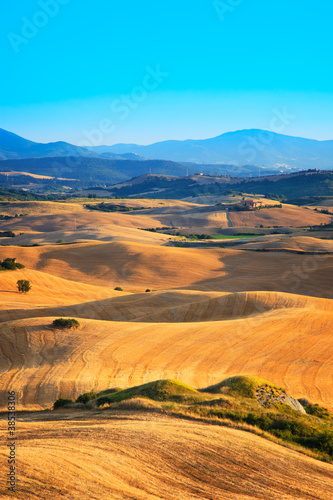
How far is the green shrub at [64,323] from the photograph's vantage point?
34062 millimetres

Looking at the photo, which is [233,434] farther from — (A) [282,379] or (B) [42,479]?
(A) [282,379]

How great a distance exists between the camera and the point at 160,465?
13.5m

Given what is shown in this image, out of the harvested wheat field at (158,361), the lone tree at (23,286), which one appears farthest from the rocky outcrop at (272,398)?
the lone tree at (23,286)

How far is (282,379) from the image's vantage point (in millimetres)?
27781

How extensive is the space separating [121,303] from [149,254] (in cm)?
3572

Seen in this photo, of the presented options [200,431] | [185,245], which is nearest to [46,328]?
[200,431]

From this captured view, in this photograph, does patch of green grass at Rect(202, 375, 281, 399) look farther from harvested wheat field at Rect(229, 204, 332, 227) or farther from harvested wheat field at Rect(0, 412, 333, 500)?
harvested wheat field at Rect(229, 204, 332, 227)

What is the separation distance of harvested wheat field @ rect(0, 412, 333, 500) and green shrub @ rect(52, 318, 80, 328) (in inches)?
691

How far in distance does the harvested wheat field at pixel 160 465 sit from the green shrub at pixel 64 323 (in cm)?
1756

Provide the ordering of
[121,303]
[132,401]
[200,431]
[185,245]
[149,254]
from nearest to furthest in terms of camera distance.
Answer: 1. [200,431]
2. [132,401]
3. [121,303]
4. [149,254]
5. [185,245]

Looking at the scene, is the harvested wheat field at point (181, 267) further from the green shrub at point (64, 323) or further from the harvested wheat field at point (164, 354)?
the green shrub at point (64, 323)

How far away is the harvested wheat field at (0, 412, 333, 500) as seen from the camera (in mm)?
11805

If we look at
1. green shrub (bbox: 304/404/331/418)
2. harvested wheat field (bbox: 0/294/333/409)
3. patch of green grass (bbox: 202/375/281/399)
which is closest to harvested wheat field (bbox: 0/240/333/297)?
harvested wheat field (bbox: 0/294/333/409)

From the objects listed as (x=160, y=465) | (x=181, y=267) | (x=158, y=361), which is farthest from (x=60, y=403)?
(x=181, y=267)
